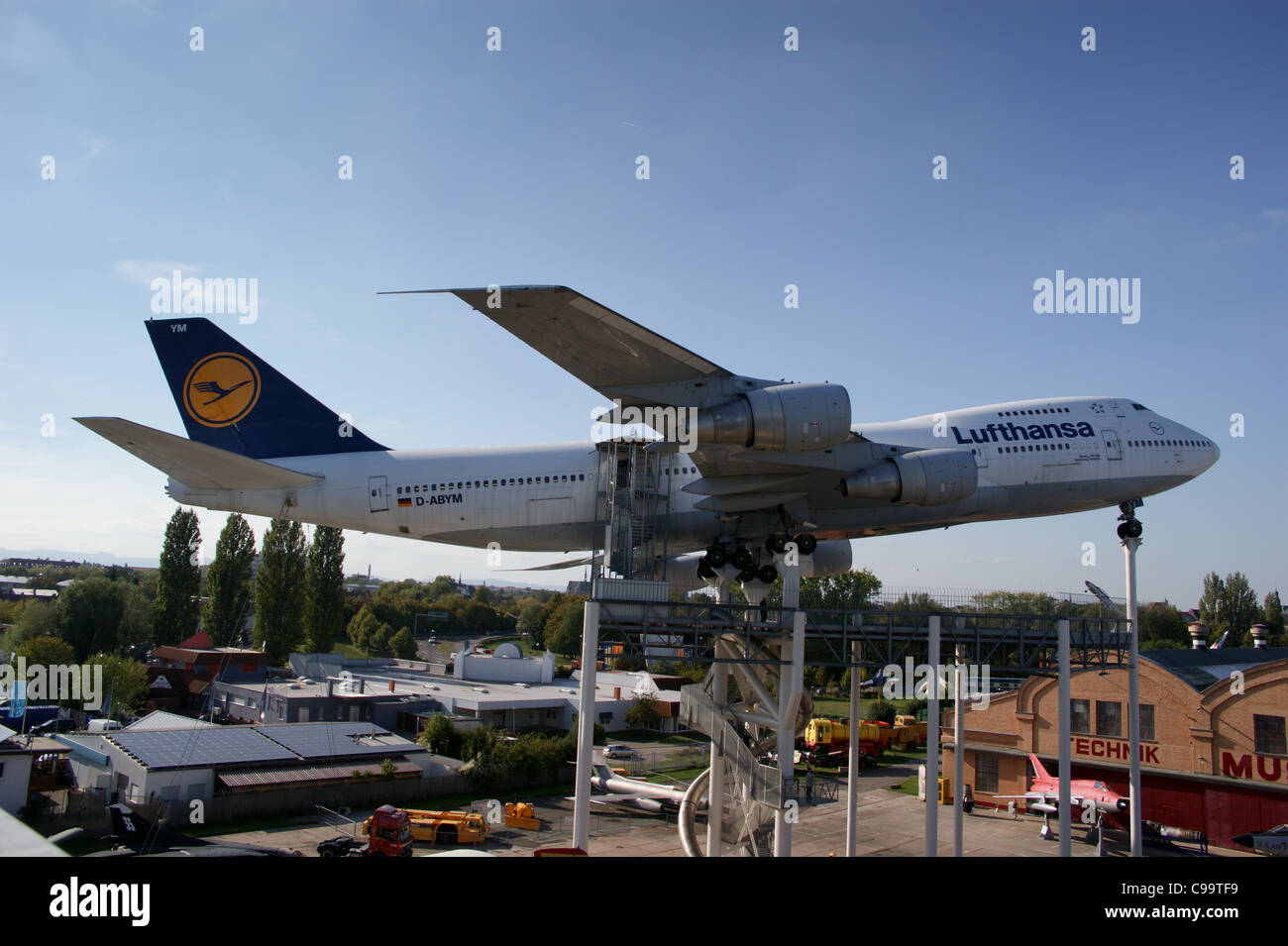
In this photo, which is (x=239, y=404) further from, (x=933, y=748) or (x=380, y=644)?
(x=380, y=644)

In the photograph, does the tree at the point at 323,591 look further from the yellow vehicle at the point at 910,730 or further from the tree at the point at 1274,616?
the tree at the point at 1274,616

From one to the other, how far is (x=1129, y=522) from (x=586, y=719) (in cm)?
1972

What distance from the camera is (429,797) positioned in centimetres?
3953

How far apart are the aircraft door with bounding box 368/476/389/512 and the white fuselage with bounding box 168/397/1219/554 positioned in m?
0.04

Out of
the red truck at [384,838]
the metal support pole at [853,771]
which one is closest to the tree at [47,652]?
the red truck at [384,838]

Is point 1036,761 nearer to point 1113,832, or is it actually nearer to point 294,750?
point 1113,832

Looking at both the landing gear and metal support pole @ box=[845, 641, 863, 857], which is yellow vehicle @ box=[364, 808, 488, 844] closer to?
metal support pole @ box=[845, 641, 863, 857]

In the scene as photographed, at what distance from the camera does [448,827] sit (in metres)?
32.8

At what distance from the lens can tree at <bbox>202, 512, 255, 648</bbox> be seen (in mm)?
70375

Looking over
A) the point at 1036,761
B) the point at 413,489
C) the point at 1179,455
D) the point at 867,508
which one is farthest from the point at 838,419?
the point at 1036,761

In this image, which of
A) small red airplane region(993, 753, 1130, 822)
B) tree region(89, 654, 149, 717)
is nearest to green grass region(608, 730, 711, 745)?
small red airplane region(993, 753, 1130, 822)

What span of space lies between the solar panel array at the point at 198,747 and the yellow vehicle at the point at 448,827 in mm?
8587

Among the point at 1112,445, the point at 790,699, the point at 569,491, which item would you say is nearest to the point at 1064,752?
the point at 790,699
